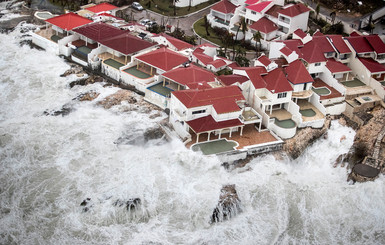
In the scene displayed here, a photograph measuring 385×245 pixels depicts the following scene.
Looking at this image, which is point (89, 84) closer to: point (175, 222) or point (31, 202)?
point (31, 202)

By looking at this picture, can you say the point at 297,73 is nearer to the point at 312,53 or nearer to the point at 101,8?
the point at 312,53

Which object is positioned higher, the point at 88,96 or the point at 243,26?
the point at 243,26


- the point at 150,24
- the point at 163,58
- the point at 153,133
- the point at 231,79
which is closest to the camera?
the point at 153,133

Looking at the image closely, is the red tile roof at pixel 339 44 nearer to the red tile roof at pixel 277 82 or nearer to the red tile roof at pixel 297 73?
the red tile roof at pixel 297 73

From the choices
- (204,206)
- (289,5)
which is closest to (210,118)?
(204,206)

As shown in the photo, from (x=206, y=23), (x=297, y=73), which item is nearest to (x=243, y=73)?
(x=297, y=73)

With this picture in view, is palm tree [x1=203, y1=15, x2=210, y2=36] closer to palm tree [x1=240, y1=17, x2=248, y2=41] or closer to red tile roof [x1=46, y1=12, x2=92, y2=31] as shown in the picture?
palm tree [x1=240, y1=17, x2=248, y2=41]

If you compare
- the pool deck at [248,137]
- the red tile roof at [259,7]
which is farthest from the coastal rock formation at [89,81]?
the red tile roof at [259,7]
